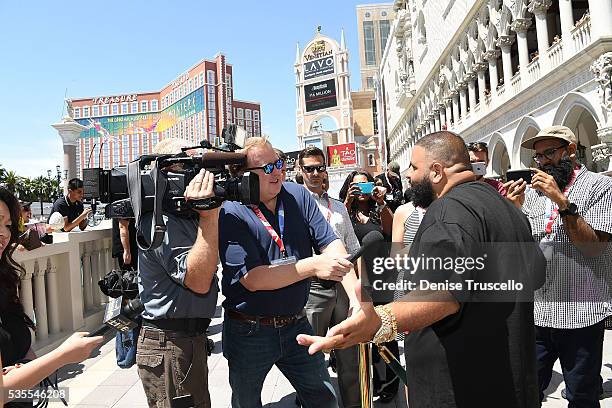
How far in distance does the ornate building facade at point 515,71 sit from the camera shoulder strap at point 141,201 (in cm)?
1243

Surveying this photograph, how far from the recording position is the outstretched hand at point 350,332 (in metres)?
1.47

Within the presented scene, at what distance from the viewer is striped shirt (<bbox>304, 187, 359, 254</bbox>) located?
151 inches

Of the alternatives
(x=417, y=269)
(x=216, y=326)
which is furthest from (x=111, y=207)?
(x=216, y=326)

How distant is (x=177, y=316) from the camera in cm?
229

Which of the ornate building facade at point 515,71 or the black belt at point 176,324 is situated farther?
the ornate building facade at point 515,71

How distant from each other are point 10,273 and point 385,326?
1.80 m

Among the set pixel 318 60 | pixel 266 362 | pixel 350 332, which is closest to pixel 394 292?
pixel 350 332

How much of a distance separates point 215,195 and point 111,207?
60cm

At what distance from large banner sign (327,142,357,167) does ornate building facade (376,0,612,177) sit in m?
32.0

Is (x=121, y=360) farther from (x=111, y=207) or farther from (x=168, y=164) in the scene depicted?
(x=168, y=164)

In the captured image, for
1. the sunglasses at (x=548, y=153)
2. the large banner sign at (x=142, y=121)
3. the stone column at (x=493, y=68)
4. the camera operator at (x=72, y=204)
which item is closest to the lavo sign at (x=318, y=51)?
the large banner sign at (x=142, y=121)

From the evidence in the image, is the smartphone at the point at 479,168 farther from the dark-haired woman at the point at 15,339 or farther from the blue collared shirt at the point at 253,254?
the dark-haired woman at the point at 15,339

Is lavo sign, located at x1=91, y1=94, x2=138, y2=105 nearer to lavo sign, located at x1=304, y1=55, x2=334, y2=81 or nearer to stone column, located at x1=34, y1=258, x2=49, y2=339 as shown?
lavo sign, located at x1=304, y1=55, x2=334, y2=81

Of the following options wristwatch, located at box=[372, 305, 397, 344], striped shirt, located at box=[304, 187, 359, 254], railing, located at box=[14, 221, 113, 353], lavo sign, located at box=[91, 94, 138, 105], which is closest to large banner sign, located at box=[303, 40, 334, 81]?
lavo sign, located at box=[91, 94, 138, 105]
